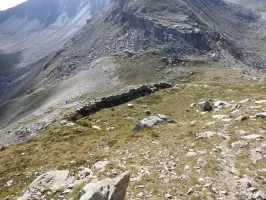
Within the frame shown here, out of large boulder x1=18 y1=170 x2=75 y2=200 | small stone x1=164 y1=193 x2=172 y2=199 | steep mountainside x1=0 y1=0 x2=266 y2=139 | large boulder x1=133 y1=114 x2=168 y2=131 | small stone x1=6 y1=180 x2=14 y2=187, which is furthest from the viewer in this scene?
steep mountainside x1=0 y1=0 x2=266 y2=139

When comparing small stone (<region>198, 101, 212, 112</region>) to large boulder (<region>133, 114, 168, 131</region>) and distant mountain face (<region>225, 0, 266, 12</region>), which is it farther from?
distant mountain face (<region>225, 0, 266, 12</region>)

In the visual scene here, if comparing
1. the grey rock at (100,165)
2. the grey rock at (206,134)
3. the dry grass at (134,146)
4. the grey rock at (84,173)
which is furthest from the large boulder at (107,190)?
the grey rock at (206,134)

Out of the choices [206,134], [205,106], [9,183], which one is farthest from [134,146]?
[205,106]

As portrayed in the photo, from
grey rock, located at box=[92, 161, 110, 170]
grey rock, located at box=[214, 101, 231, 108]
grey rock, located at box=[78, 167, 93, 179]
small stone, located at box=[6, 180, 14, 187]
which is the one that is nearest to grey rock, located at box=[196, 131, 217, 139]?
grey rock, located at box=[92, 161, 110, 170]

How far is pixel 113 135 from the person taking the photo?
27.4 metres

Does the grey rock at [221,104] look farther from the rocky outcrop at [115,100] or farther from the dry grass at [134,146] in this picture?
the rocky outcrop at [115,100]

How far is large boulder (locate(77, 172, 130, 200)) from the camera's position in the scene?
12.4 meters

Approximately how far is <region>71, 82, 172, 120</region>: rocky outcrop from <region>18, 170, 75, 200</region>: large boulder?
20.6 meters

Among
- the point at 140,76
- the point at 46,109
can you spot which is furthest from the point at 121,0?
the point at 46,109

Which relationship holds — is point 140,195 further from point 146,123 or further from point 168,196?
point 146,123

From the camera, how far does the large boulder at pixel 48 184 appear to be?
16.1m

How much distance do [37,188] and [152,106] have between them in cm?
2352

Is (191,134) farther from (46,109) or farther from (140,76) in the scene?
(46,109)

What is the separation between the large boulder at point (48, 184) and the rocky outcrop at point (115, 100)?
20624 millimetres
